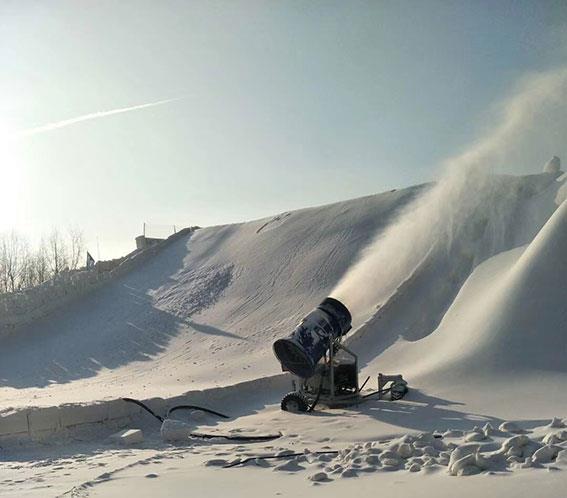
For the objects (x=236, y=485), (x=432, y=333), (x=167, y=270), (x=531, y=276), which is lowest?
(x=236, y=485)

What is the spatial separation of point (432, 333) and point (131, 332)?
10569 millimetres

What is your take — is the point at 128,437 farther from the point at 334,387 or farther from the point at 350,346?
the point at 350,346

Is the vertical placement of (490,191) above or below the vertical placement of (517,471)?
above

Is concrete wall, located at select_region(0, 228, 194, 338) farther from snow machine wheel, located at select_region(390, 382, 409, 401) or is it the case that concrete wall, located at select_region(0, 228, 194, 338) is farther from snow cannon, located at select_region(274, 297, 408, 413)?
snow machine wheel, located at select_region(390, 382, 409, 401)

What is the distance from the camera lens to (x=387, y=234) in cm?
2145

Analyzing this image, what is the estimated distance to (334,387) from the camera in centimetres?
1072

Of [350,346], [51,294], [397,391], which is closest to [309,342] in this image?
[397,391]

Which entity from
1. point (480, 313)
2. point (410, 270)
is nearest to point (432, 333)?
point (480, 313)

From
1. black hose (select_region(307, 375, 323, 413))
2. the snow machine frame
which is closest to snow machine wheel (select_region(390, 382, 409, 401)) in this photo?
the snow machine frame

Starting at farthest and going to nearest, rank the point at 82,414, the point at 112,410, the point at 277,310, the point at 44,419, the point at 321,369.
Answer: the point at 277,310 < the point at 321,369 < the point at 112,410 < the point at 82,414 < the point at 44,419

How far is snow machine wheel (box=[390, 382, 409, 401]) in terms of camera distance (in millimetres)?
10344

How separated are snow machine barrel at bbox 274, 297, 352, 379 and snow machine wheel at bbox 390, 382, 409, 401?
1.24 meters

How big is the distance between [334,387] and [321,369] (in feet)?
1.19

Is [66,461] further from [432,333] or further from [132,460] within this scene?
[432,333]
